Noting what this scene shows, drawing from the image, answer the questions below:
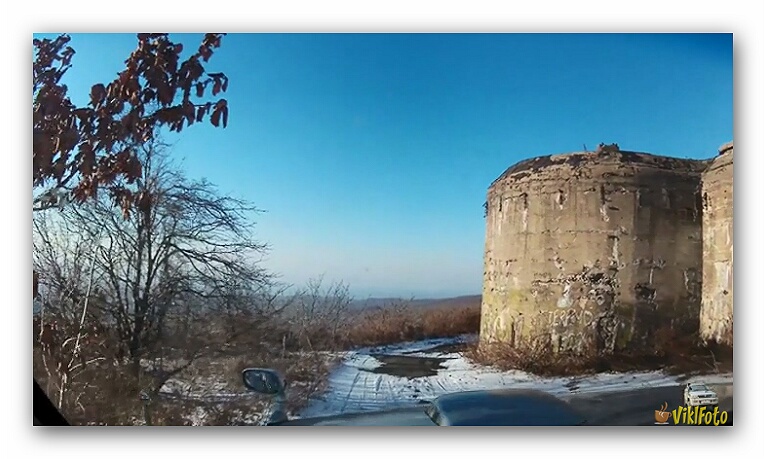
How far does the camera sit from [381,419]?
393 centimetres

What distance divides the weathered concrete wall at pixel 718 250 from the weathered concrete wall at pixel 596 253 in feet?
0.13

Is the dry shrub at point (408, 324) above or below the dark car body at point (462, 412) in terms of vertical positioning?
above

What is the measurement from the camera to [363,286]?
3.96 m

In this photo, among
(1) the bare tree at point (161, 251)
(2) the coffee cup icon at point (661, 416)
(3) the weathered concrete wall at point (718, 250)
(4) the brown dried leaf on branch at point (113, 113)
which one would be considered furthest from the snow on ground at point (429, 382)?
(4) the brown dried leaf on branch at point (113, 113)

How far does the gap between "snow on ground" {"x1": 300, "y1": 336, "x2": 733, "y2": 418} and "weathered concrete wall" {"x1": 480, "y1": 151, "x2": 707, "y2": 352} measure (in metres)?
0.17

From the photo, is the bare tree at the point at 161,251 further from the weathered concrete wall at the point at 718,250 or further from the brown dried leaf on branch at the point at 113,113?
the weathered concrete wall at the point at 718,250

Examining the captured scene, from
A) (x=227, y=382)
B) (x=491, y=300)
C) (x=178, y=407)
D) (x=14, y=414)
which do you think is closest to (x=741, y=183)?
(x=491, y=300)

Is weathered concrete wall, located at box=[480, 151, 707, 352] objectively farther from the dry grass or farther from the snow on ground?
the snow on ground

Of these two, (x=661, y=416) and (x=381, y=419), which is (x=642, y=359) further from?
(x=381, y=419)

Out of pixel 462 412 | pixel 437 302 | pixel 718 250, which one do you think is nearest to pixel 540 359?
pixel 462 412

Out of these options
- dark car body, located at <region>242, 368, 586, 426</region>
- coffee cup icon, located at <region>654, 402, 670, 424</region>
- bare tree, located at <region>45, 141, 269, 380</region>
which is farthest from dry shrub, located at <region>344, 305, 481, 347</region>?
coffee cup icon, located at <region>654, 402, 670, 424</region>

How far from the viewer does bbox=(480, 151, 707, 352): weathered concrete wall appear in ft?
13.0

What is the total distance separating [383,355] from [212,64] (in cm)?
163

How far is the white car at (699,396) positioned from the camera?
12.9 feet
